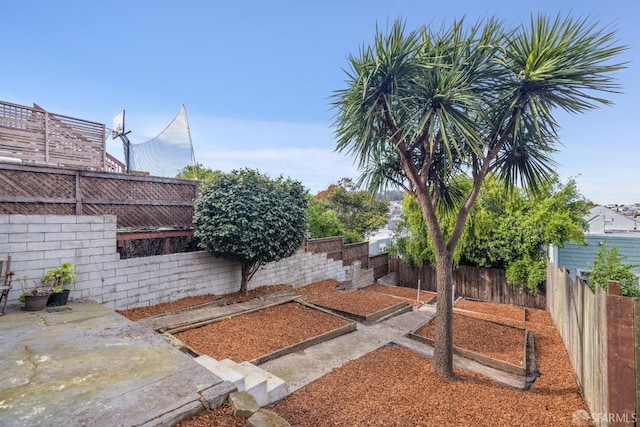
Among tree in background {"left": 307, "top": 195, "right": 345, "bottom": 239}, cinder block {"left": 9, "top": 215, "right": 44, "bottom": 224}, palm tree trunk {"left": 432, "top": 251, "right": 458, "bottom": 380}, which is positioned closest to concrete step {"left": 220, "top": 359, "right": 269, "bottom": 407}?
palm tree trunk {"left": 432, "top": 251, "right": 458, "bottom": 380}

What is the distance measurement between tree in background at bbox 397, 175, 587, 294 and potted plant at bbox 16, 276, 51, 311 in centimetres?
942

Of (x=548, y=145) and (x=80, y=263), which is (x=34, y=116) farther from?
(x=548, y=145)

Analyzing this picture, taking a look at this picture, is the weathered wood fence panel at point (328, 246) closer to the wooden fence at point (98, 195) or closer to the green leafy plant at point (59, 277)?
the wooden fence at point (98, 195)

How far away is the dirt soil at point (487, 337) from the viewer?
4.99 m

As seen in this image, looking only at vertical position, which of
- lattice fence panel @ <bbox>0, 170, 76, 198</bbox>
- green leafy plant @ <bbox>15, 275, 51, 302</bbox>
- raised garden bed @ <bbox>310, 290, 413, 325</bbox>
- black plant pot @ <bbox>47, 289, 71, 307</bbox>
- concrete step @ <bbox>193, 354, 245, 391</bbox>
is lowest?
raised garden bed @ <bbox>310, 290, 413, 325</bbox>

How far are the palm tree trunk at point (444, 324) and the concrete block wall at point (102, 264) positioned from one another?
5.11 m

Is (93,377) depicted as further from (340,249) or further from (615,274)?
(340,249)

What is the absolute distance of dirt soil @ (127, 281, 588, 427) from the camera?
2.94 m

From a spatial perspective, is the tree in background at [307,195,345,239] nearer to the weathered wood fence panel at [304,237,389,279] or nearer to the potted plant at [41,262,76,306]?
the weathered wood fence panel at [304,237,389,279]

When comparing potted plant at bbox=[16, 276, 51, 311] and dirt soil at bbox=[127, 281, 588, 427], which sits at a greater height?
potted plant at bbox=[16, 276, 51, 311]

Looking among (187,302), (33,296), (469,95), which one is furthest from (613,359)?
(33,296)

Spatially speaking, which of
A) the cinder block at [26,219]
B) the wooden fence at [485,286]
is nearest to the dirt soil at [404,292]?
the wooden fence at [485,286]

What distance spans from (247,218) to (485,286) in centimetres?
956

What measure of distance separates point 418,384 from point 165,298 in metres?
5.11
